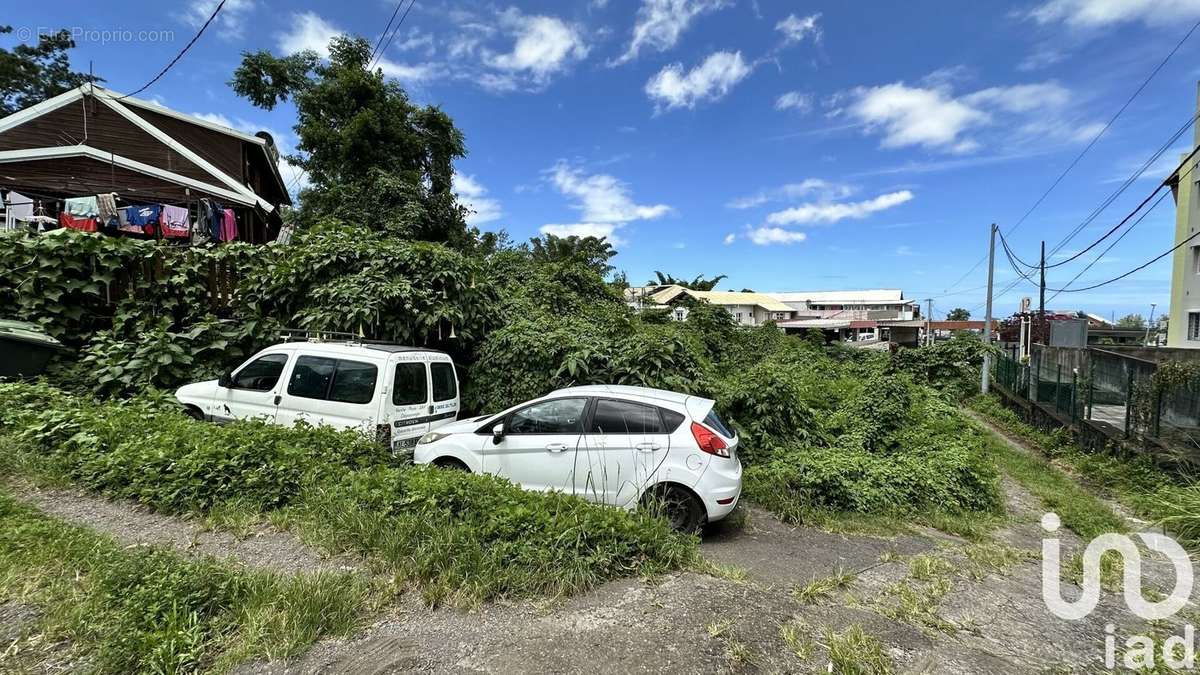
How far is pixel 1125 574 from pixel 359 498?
6.68 m

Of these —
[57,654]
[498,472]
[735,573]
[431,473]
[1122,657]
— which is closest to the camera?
[57,654]

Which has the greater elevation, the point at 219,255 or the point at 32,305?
the point at 219,255

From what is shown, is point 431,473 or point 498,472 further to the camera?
point 498,472

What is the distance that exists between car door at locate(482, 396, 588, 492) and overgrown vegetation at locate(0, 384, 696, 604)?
1.00 m

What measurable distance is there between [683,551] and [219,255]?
968 centimetres

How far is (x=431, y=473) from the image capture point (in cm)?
438

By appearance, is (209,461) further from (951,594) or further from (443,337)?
(951,594)

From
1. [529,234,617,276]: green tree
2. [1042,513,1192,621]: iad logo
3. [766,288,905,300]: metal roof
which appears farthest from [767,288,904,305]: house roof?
[1042,513,1192,621]: iad logo

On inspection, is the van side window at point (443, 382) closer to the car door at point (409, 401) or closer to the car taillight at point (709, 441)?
the car door at point (409, 401)

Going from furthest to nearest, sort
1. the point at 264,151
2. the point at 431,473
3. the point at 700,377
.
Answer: the point at 264,151 → the point at 700,377 → the point at 431,473

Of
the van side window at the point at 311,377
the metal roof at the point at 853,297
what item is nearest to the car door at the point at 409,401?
the van side window at the point at 311,377

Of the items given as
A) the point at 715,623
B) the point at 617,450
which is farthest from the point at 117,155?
the point at 715,623

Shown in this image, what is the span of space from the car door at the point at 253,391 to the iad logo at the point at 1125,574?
26.4 feet

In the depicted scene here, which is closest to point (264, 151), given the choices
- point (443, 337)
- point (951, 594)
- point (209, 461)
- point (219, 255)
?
point (219, 255)
